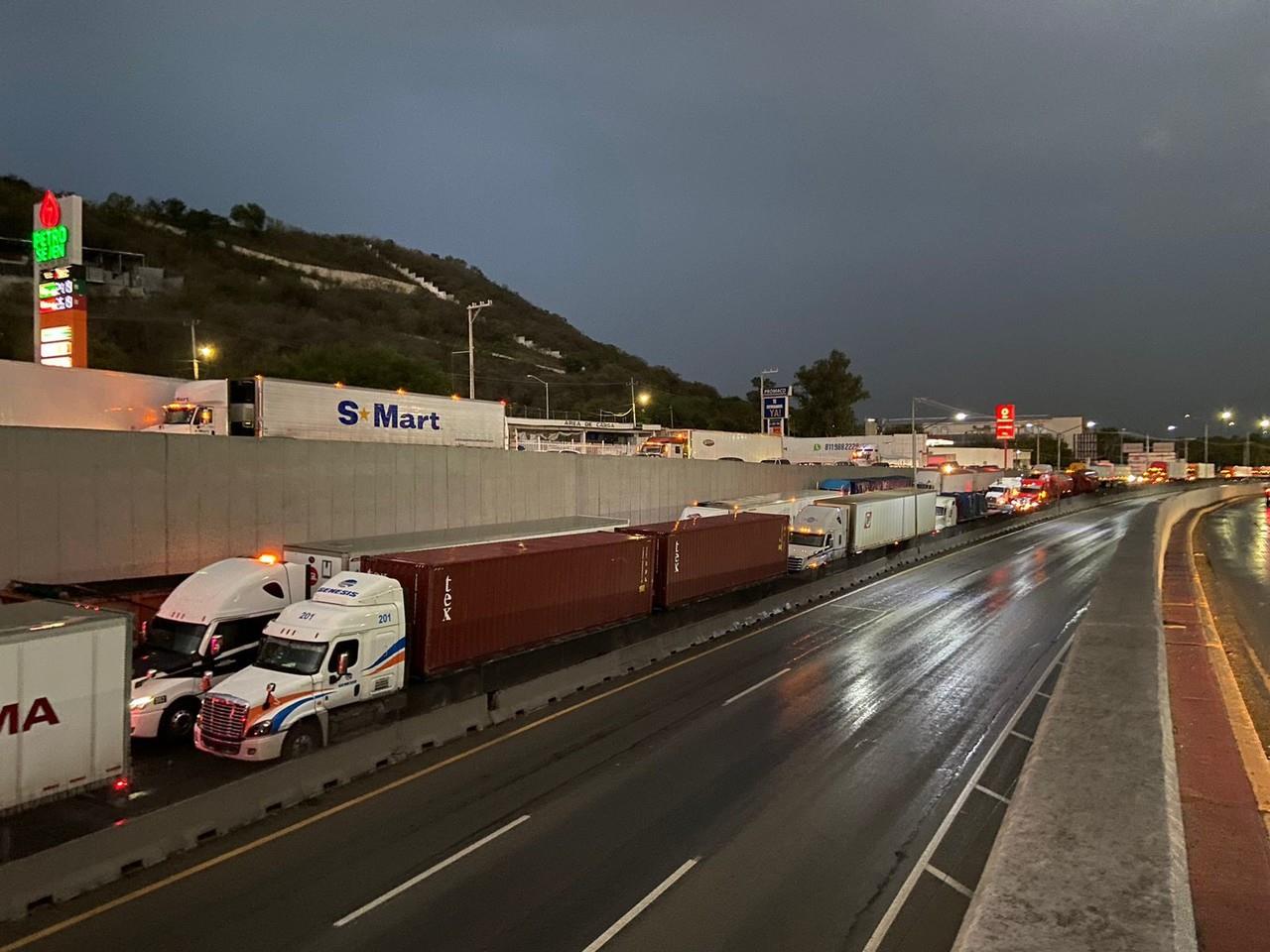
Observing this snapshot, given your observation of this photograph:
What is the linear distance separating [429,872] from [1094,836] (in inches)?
299

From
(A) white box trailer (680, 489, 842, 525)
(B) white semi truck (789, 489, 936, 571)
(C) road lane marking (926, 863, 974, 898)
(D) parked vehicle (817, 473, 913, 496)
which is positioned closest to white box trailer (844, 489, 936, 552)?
(B) white semi truck (789, 489, 936, 571)

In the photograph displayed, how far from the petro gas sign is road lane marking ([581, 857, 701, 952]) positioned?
22.9 m

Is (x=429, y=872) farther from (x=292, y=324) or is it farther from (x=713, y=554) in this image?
(x=292, y=324)

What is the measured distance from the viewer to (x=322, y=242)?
194 metres

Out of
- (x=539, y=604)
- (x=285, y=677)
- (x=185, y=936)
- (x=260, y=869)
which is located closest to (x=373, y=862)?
(x=260, y=869)

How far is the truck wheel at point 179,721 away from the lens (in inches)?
573

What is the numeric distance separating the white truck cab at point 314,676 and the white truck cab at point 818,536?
20.7 m

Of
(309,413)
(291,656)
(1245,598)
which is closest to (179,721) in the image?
(291,656)

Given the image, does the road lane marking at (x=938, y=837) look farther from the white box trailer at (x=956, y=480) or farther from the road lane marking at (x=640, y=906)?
the white box trailer at (x=956, y=480)

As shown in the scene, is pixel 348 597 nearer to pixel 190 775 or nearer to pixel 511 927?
pixel 190 775

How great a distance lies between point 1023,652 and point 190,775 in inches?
781

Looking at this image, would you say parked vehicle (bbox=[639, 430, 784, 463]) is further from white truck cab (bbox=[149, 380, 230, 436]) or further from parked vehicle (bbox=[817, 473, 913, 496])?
white truck cab (bbox=[149, 380, 230, 436])

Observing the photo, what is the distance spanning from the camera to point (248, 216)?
550 feet

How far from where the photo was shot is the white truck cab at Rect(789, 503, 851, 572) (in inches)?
1334
